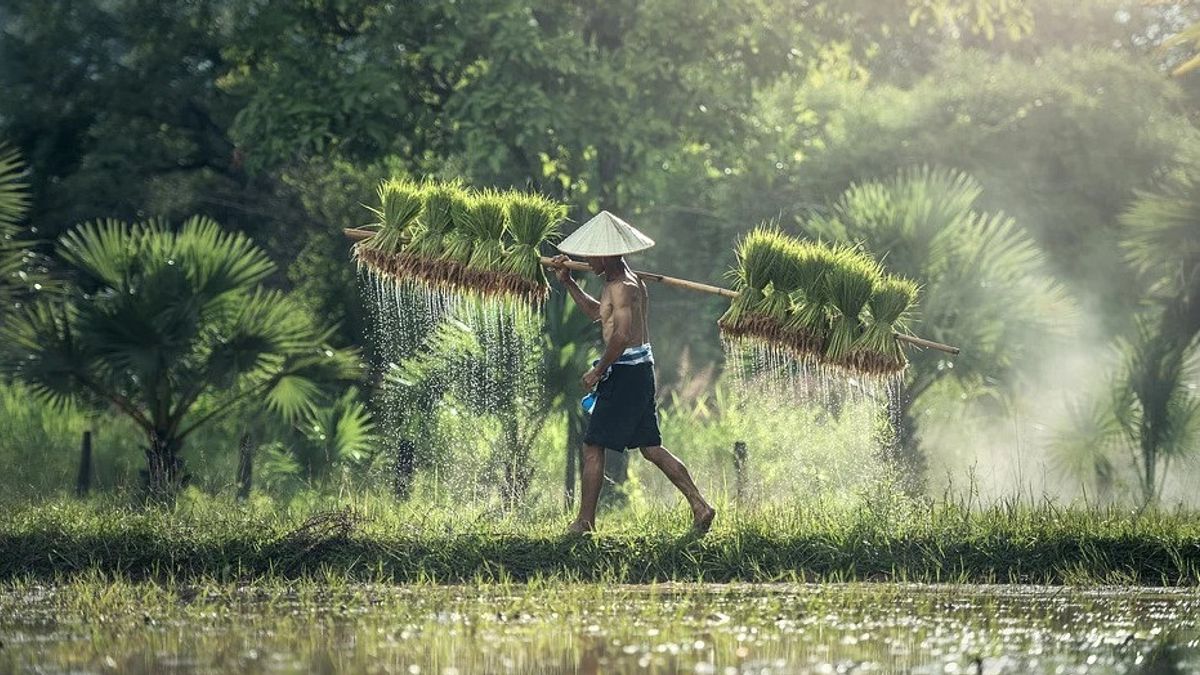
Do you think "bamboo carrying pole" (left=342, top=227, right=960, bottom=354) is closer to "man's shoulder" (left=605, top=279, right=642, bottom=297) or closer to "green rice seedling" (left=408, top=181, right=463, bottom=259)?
"man's shoulder" (left=605, top=279, right=642, bottom=297)

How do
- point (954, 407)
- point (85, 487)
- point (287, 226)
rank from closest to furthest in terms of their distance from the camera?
1. point (85, 487)
2. point (954, 407)
3. point (287, 226)

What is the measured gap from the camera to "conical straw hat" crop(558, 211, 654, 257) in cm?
1276

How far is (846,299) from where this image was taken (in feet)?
43.1

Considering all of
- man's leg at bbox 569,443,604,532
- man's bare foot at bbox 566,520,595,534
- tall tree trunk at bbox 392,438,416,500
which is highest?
tall tree trunk at bbox 392,438,416,500

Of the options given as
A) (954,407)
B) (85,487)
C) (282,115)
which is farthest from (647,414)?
(954,407)

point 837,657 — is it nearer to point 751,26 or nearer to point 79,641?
point 79,641

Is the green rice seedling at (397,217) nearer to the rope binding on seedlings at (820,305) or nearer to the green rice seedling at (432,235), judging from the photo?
the green rice seedling at (432,235)

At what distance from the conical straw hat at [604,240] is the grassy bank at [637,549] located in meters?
1.66

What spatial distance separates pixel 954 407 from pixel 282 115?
8.54 metres

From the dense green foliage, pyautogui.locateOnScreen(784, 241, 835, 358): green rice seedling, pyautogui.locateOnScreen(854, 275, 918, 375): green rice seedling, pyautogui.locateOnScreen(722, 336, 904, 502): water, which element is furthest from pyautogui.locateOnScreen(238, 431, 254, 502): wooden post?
pyautogui.locateOnScreen(854, 275, 918, 375): green rice seedling

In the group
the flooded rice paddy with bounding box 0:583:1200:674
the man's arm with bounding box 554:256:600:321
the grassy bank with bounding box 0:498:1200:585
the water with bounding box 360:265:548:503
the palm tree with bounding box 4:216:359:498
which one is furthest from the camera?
the water with bounding box 360:265:548:503

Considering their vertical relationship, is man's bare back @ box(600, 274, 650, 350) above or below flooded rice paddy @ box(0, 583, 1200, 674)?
above

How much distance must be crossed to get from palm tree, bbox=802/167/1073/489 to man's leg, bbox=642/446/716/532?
666 cm

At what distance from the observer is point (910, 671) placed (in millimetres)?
8469
